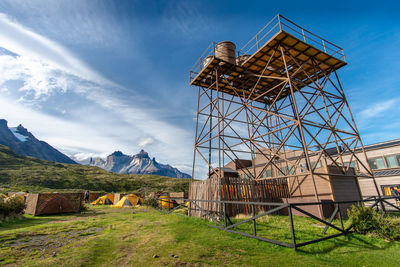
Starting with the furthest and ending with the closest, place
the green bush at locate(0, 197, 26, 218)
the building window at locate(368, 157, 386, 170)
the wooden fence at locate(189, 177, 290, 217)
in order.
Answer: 1. the building window at locate(368, 157, 386, 170)
2. the wooden fence at locate(189, 177, 290, 217)
3. the green bush at locate(0, 197, 26, 218)

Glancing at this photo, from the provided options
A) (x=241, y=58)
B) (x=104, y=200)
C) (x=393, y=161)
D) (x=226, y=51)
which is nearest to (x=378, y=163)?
(x=393, y=161)

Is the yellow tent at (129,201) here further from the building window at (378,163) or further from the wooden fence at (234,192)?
the building window at (378,163)

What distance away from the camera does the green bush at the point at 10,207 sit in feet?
37.1

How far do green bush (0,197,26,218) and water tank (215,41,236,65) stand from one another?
1834 cm

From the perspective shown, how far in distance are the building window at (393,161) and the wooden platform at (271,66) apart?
43.1 ft

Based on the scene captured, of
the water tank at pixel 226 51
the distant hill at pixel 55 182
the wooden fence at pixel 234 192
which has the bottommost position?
the wooden fence at pixel 234 192

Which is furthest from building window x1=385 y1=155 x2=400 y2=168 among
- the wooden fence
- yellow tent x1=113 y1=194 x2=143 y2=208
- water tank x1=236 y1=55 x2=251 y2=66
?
yellow tent x1=113 y1=194 x2=143 y2=208

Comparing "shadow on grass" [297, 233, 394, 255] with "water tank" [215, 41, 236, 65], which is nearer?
"shadow on grass" [297, 233, 394, 255]

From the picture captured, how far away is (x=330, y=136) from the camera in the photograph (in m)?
13.5

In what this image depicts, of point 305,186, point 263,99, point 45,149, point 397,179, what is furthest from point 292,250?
point 45,149

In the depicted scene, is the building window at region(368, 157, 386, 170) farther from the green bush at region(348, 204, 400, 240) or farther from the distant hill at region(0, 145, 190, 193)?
the distant hill at region(0, 145, 190, 193)

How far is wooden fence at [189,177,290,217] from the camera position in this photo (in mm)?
11641

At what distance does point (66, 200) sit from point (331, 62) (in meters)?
25.6

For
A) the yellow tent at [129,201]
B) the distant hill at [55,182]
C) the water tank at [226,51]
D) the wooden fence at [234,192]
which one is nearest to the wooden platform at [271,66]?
the water tank at [226,51]
